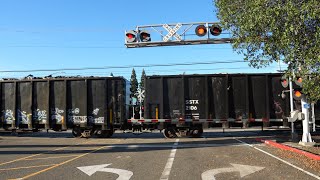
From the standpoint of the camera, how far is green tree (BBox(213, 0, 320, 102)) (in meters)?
9.56

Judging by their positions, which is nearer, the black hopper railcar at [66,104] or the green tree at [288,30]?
the green tree at [288,30]

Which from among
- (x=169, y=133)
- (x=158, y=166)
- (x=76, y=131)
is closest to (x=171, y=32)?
(x=169, y=133)

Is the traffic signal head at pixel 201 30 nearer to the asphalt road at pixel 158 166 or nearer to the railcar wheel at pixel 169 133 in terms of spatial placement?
the railcar wheel at pixel 169 133

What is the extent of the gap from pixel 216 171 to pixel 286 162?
301 centimetres

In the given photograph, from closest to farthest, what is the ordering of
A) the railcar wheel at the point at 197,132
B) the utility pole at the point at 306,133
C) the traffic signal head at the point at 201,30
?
the utility pole at the point at 306,133 → the traffic signal head at the point at 201,30 → the railcar wheel at the point at 197,132

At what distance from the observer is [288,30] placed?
9.77m

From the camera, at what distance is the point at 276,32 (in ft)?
33.4


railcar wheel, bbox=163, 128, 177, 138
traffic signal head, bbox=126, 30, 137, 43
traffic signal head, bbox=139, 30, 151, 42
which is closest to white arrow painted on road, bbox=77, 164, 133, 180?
traffic signal head, bbox=126, 30, 137, 43

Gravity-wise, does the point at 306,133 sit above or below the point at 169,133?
above

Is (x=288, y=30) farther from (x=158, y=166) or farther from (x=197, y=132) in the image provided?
(x=197, y=132)

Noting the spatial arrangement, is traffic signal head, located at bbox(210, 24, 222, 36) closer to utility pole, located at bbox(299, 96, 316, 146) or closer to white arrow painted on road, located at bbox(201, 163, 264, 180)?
utility pole, located at bbox(299, 96, 316, 146)

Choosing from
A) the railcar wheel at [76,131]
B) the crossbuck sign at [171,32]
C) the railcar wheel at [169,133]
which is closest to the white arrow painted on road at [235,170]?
the crossbuck sign at [171,32]

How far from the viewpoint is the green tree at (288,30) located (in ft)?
31.4

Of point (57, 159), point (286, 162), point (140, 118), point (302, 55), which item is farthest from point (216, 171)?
point (140, 118)
